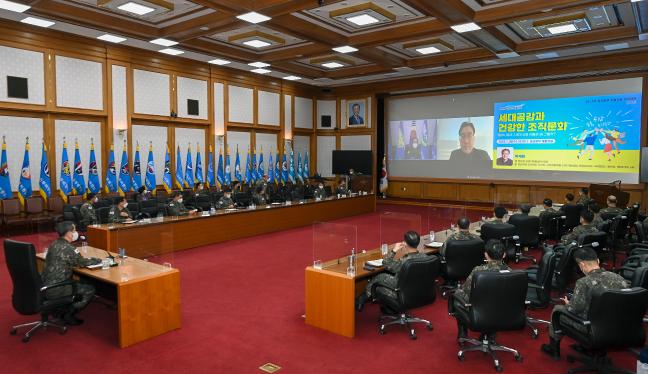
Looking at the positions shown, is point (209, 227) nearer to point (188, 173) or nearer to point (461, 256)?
point (188, 173)

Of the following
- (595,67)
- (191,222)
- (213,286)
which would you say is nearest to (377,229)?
(191,222)

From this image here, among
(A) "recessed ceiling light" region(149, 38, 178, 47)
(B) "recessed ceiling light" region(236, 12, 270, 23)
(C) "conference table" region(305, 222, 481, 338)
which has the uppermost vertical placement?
(A) "recessed ceiling light" region(149, 38, 178, 47)

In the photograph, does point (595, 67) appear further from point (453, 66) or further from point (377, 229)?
point (377, 229)

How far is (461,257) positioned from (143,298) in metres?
3.60

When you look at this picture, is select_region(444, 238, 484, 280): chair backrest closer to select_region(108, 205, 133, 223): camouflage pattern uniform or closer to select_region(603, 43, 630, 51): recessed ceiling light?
select_region(108, 205, 133, 223): camouflage pattern uniform

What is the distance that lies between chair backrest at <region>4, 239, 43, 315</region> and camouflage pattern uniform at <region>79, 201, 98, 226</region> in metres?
4.34

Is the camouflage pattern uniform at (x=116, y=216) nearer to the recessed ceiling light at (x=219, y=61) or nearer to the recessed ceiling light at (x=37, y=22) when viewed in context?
the recessed ceiling light at (x=37, y=22)

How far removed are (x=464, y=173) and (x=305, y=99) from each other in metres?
6.46

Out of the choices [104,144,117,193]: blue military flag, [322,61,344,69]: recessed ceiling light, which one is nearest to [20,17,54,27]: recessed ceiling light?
[104,144,117,193]: blue military flag

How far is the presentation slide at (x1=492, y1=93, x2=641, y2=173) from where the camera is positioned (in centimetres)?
1236

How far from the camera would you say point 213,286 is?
20.4 ft

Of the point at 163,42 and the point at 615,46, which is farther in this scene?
the point at 615,46

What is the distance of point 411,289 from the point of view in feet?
14.3

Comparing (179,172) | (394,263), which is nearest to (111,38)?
(179,172)
